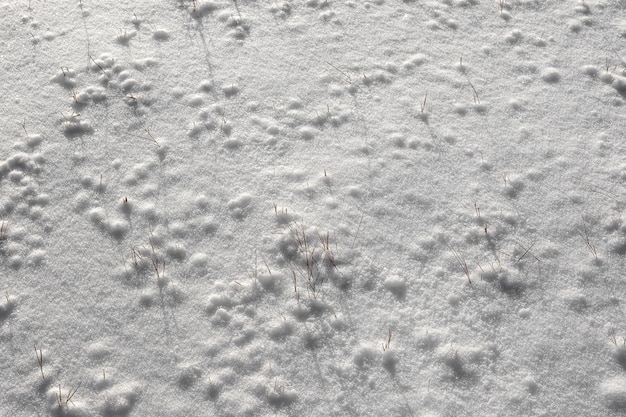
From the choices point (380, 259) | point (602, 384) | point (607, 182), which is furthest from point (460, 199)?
point (602, 384)

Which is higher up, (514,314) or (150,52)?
(150,52)

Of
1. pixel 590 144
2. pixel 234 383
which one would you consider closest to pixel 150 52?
pixel 234 383

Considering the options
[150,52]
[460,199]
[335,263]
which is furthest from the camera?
[150,52]

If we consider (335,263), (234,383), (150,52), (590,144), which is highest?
(150,52)

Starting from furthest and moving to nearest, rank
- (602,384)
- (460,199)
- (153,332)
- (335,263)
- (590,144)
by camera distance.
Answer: (590,144) < (460,199) < (335,263) < (153,332) < (602,384)

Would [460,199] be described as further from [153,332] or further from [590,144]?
[153,332]

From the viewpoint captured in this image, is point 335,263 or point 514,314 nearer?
point 514,314
